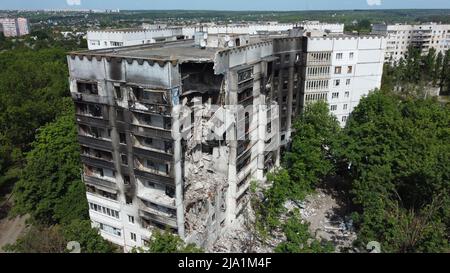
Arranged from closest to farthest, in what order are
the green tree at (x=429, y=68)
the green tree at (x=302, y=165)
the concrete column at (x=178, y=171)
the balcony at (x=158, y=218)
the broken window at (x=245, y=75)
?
the concrete column at (x=178, y=171), the balcony at (x=158, y=218), the broken window at (x=245, y=75), the green tree at (x=302, y=165), the green tree at (x=429, y=68)

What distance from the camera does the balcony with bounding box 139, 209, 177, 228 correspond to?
29797 millimetres

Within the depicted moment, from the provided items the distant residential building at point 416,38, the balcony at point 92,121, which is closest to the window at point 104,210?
the balcony at point 92,121

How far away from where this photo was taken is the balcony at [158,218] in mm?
29797

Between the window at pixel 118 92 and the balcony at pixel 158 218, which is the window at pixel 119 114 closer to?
the window at pixel 118 92

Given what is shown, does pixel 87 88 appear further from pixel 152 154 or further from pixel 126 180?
pixel 126 180

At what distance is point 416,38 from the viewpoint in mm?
135500

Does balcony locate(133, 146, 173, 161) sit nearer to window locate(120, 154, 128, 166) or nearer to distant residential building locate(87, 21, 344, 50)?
window locate(120, 154, 128, 166)

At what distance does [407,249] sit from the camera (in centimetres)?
2655

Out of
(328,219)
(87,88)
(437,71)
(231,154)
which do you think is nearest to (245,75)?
(231,154)

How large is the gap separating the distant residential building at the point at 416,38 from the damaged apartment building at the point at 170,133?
375 feet

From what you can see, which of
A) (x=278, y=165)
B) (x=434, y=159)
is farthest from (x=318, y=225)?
(x=434, y=159)

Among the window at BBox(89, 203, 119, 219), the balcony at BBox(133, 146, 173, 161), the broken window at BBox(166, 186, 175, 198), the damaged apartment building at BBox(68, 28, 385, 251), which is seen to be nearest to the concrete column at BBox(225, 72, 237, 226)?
the damaged apartment building at BBox(68, 28, 385, 251)

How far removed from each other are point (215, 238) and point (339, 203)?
17073 mm
